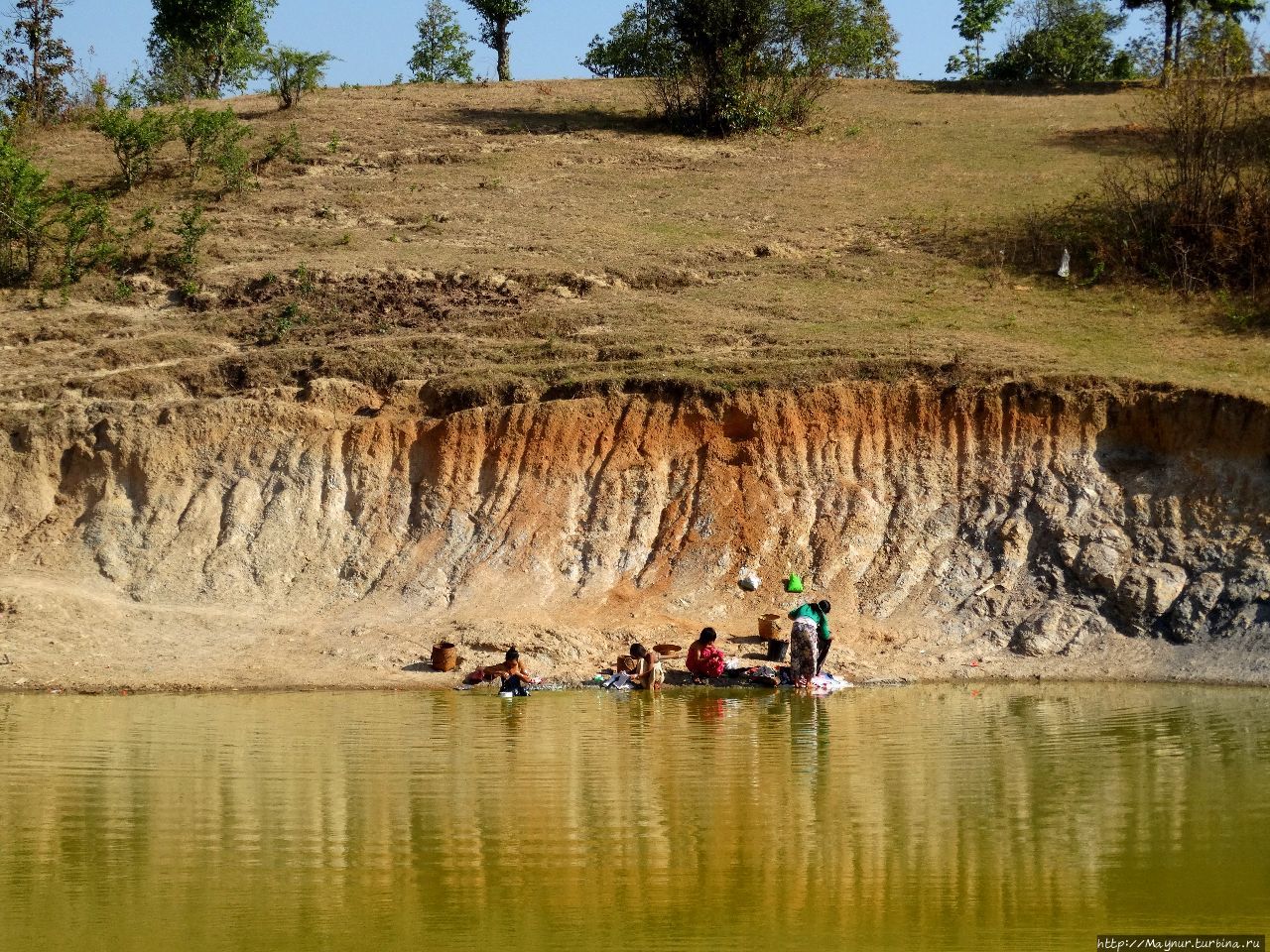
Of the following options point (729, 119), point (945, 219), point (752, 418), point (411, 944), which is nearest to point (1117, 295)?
point (945, 219)

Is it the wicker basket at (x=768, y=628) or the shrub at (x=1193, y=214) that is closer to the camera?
the wicker basket at (x=768, y=628)

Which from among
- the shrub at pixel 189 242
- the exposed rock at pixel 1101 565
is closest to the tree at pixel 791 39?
the shrub at pixel 189 242

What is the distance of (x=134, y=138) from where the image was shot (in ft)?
109

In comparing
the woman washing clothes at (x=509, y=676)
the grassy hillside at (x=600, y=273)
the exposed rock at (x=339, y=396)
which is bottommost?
the woman washing clothes at (x=509, y=676)

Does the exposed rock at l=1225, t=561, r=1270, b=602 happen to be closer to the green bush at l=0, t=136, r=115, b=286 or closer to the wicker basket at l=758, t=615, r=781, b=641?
the wicker basket at l=758, t=615, r=781, b=641

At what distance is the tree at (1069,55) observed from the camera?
166 feet

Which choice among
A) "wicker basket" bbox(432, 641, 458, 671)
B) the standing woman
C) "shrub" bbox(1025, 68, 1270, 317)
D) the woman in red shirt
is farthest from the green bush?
"shrub" bbox(1025, 68, 1270, 317)

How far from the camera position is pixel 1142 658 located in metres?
21.0

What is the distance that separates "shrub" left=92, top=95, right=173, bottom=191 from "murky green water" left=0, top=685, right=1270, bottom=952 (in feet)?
61.0

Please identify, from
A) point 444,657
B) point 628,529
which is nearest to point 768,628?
point 628,529

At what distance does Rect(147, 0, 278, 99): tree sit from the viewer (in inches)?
1781

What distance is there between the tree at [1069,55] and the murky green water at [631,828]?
37.3 metres

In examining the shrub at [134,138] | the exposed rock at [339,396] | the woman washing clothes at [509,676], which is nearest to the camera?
the woman washing clothes at [509,676]

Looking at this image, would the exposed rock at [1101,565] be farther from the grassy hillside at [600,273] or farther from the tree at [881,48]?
the tree at [881,48]
